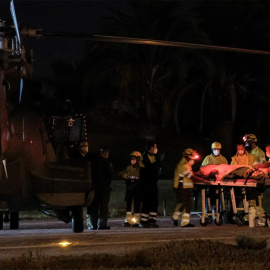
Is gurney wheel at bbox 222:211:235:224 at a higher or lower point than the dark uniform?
lower

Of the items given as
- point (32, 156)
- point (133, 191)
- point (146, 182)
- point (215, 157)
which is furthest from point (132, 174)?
point (32, 156)

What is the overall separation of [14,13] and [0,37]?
2052 mm

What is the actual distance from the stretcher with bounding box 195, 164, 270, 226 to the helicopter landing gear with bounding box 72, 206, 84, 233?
128 inches

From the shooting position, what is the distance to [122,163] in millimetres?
42656

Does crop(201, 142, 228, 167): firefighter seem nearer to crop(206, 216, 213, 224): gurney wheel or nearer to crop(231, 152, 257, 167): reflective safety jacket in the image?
crop(231, 152, 257, 167): reflective safety jacket

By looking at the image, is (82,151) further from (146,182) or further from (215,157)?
(215,157)

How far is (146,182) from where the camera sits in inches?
730

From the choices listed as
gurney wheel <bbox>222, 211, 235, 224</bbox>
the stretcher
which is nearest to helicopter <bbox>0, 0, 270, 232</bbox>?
the stretcher

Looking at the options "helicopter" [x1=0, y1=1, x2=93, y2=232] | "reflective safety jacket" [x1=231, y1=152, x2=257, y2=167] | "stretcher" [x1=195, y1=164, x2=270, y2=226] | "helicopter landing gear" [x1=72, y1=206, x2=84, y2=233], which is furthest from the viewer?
"reflective safety jacket" [x1=231, y1=152, x2=257, y2=167]

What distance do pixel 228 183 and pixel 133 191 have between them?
2.30 m

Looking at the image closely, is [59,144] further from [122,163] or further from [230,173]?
[122,163]

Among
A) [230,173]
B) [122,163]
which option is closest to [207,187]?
[230,173]

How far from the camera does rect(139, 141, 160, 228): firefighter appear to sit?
18500mm

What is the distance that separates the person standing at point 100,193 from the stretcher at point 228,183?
80.0 inches
